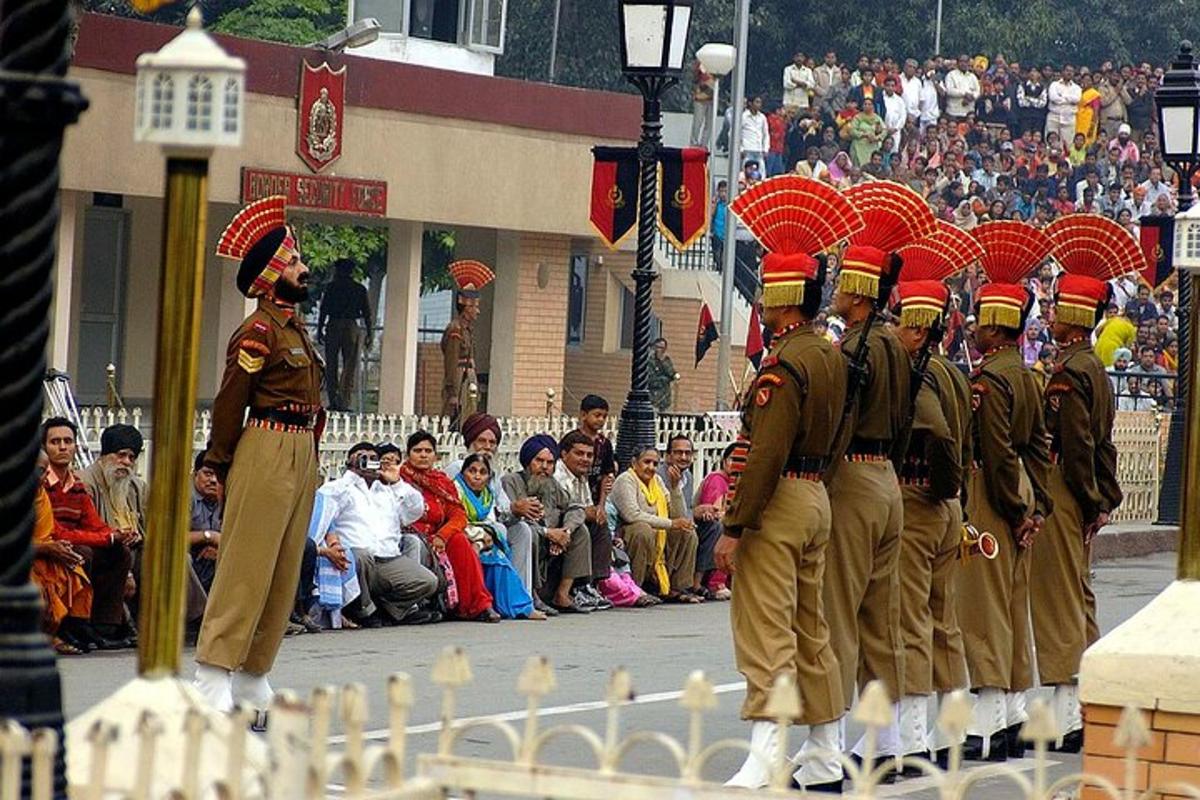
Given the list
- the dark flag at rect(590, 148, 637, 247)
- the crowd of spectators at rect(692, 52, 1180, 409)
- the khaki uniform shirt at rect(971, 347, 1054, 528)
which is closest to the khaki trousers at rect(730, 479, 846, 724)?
the khaki uniform shirt at rect(971, 347, 1054, 528)

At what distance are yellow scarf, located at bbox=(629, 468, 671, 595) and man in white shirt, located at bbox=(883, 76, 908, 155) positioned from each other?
2222cm

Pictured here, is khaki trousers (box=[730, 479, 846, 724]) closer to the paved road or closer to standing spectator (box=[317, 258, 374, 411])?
the paved road

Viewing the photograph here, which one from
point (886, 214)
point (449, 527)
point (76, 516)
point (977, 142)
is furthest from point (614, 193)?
point (977, 142)

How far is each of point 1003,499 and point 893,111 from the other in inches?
1129

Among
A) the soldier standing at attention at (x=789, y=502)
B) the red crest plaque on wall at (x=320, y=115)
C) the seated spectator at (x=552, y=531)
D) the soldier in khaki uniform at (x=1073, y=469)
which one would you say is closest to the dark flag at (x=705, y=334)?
the red crest plaque on wall at (x=320, y=115)

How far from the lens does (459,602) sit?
629 inches

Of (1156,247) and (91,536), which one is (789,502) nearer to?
(91,536)

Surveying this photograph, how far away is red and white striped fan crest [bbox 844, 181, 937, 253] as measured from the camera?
1048cm

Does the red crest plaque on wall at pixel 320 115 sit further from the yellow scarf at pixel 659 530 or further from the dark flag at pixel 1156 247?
the yellow scarf at pixel 659 530

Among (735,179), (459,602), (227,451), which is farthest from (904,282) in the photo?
(735,179)

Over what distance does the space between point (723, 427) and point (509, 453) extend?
244cm

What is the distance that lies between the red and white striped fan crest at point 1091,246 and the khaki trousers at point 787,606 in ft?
10.2

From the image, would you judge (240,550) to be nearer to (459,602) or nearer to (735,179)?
(459,602)

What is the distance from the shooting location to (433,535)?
626 inches
